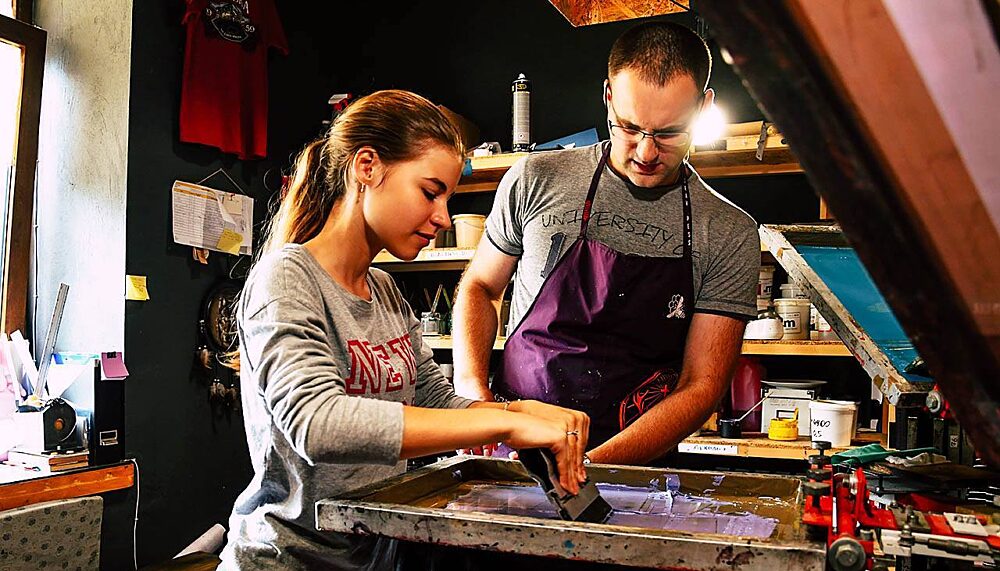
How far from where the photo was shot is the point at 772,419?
3131 mm

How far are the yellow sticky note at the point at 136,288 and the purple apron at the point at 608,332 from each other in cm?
192

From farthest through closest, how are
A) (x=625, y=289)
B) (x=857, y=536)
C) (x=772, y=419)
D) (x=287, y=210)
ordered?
(x=772, y=419) → (x=625, y=289) → (x=287, y=210) → (x=857, y=536)

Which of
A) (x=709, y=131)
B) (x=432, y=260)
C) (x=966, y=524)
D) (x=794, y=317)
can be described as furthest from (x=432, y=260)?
(x=966, y=524)

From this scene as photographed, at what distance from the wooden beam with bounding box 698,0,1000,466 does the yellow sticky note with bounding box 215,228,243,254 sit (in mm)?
3409

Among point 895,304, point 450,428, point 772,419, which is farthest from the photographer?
point 772,419

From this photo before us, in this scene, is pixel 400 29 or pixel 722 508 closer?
pixel 722 508

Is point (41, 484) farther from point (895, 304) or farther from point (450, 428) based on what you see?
point (895, 304)

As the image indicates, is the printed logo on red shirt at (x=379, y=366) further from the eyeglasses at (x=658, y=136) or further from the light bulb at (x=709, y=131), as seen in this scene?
the light bulb at (x=709, y=131)

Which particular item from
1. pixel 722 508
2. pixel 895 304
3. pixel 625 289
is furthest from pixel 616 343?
pixel 895 304

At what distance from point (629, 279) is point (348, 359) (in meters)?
0.81

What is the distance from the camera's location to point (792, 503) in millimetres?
1209

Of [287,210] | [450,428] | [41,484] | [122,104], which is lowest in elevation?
[41,484]

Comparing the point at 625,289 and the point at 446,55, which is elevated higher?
the point at 446,55

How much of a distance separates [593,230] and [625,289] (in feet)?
0.54
